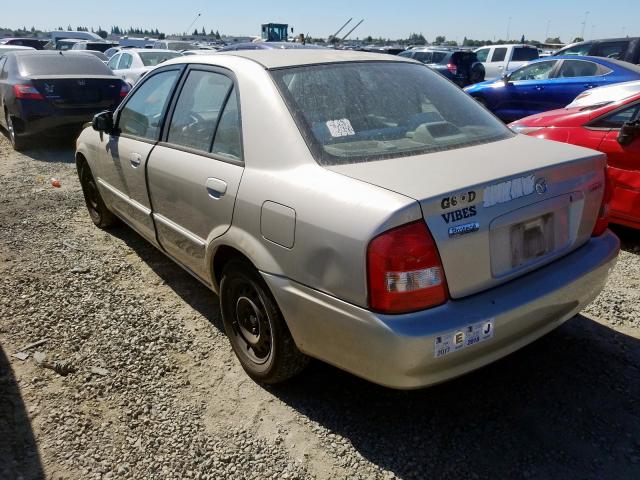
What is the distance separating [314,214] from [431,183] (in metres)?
0.48

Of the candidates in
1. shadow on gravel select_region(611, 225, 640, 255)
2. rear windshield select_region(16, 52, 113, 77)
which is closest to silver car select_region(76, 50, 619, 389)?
shadow on gravel select_region(611, 225, 640, 255)

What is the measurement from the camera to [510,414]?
253 centimetres

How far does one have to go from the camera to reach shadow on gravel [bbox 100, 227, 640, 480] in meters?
2.25

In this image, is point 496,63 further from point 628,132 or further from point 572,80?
point 628,132

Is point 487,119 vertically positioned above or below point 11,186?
above

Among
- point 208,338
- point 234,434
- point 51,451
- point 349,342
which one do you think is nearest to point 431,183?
point 349,342

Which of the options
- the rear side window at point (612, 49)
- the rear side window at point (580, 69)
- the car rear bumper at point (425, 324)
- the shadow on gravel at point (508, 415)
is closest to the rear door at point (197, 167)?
the car rear bumper at point (425, 324)

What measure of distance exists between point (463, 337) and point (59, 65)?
896 centimetres

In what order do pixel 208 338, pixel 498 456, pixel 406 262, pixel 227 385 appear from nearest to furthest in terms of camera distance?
pixel 406 262 < pixel 498 456 < pixel 227 385 < pixel 208 338

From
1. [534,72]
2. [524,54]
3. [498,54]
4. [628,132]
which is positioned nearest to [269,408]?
[628,132]

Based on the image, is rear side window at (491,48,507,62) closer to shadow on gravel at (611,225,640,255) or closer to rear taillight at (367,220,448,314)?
shadow on gravel at (611,225,640,255)

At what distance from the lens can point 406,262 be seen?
1.95 m

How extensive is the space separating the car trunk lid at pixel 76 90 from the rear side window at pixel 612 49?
9.67 metres

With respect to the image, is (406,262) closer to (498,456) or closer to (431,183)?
(431,183)
